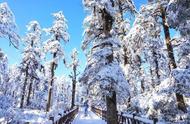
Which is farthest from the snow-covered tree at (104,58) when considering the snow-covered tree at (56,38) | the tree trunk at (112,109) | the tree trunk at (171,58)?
the snow-covered tree at (56,38)

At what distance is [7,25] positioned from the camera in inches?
373

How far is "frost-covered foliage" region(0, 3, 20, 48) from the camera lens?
9398 mm

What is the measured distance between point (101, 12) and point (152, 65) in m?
18.5

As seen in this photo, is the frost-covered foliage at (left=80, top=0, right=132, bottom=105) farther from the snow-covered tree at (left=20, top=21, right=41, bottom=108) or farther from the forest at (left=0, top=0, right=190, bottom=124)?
the snow-covered tree at (left=20, top=21, right=41, bottom=108)

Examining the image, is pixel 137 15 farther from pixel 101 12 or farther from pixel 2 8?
pixel 2 8

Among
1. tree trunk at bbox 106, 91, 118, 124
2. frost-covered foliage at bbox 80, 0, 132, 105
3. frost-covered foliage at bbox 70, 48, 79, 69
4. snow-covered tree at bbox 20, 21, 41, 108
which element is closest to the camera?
frost-covered foliage at bbox 80, 0, 132, 105

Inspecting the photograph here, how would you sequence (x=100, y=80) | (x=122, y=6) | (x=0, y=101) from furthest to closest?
(x=122, y=6) < (x=100, y=80) < (x=0, y=101)

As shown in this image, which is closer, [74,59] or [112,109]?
[112,109]

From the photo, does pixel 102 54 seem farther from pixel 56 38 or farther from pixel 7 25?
pixel 56 38

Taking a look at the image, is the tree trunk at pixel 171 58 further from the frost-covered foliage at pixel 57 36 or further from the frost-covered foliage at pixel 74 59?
the frost-covered foliage at pixel 74 59

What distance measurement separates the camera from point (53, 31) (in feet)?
111

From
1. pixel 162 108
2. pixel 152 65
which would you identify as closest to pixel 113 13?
pixel 162 108

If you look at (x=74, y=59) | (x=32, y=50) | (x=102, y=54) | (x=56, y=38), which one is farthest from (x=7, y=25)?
(x=74, y=59)

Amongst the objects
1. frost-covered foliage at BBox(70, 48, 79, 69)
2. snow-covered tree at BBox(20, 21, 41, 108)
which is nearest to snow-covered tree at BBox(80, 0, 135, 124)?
snow-covered tree at BBox(20, 21, 41, 108)
